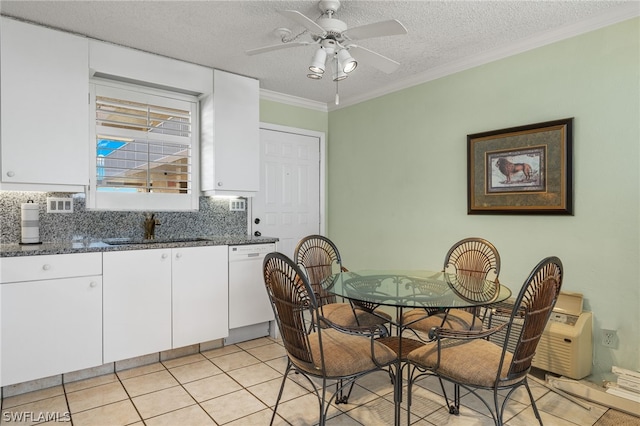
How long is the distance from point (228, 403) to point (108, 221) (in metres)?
1.89

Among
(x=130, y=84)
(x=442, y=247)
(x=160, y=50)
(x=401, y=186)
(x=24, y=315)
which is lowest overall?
(x=24, y=315)

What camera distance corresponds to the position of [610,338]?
2.65 metres

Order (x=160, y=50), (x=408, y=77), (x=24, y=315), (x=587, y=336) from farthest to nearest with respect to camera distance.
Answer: (x=408, y=77)
(x=160, y=50)
(x=587, y=336)
(x=24, y=315)

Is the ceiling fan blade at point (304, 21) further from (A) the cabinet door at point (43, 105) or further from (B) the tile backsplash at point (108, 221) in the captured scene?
(B) the tile backsplash at point (108, 221)

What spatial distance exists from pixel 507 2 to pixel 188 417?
3288mm

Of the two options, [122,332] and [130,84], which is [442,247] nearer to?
[122,332]

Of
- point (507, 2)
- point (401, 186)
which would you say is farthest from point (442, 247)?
point (507, 2)

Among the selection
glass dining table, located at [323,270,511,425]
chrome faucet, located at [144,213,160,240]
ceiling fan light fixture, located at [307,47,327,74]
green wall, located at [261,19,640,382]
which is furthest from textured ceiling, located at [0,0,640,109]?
glass dining table, located at [323,270,511,425]

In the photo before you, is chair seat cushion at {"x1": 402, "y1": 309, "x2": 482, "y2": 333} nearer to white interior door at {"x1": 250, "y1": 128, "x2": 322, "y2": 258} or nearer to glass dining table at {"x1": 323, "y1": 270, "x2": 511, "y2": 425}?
glass dining table at {"x1": 323, "y1": 270, "x2": 511, "y2": 425}

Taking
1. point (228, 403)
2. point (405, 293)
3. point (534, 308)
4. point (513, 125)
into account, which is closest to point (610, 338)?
point (534, 308)

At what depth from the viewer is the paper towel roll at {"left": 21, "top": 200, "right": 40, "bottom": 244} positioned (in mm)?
2863

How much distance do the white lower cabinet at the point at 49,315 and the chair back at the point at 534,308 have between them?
Answer: 105 inches

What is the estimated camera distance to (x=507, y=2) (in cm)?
250

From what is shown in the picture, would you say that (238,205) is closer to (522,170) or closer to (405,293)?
(405,293)
